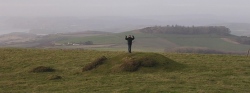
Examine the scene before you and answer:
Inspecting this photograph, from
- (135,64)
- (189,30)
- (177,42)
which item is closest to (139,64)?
(135,64)

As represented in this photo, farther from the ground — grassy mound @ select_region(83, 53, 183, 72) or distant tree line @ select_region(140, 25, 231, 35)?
distant tree line @ select_region(140, 25, 231, 35)

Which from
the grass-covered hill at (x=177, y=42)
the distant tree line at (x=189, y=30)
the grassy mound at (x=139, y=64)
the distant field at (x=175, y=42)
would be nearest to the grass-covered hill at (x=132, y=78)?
the grassy mound at (x=139, y=64)

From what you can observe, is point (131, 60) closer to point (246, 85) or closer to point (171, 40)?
point (246, 85)

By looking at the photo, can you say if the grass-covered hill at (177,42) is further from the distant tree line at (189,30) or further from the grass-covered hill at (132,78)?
the grass-covered hill at (132,78)

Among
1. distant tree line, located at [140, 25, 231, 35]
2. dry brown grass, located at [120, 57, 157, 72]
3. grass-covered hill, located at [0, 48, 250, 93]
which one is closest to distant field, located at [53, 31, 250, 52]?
distant tree line, located at [140, 25, 231, 35]

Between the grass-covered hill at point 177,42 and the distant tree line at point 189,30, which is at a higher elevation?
the distant tree line at point 189,30

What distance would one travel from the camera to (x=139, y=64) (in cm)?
2281

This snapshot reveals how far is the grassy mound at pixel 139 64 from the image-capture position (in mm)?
22438

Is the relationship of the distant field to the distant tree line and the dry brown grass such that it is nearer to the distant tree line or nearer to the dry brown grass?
the distant tree line

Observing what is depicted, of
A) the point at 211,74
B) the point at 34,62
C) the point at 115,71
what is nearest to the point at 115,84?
the point at 115,71

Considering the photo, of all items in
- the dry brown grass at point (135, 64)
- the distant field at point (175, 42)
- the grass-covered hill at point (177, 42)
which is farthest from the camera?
the distant field at point (175, 42)

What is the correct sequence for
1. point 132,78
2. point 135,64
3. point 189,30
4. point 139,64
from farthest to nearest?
point 189,30
point 139,64
point 135,64
point 132,78

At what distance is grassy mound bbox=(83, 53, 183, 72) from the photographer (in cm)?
2244

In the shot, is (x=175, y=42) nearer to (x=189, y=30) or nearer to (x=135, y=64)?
(x=189, y=30)
